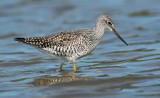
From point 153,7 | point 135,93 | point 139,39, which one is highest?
point 153,7

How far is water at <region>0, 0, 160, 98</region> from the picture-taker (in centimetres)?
851

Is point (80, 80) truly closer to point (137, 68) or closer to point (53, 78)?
point (53, 78)

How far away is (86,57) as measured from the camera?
12141 mm

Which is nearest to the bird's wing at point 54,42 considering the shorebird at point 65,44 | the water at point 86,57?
the shorebird at point 65,44

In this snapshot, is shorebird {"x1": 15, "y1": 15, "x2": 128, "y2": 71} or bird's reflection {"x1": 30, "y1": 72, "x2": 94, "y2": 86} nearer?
bird's reflection {"x1": 30, "y1": 72, "x2": 94, "y2": 86}

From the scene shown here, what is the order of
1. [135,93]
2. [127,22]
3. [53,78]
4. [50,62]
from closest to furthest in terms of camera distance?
1. [135,93]
2. [53,78]
3. [50,62]
4. [127,22]

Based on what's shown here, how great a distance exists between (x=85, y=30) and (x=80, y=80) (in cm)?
193

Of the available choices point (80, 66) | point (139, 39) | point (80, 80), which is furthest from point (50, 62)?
point (139, 39)

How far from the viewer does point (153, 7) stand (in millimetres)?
19625

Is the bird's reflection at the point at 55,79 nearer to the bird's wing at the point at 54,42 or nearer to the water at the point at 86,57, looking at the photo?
the water at the point at 86,57

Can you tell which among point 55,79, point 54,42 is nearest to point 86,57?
point 54,42

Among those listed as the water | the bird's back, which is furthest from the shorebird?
the water

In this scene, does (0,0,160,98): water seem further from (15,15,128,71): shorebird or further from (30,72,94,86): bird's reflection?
(15,15,128,71): shorebird

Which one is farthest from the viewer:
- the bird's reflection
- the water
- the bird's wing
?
the bird's wing
